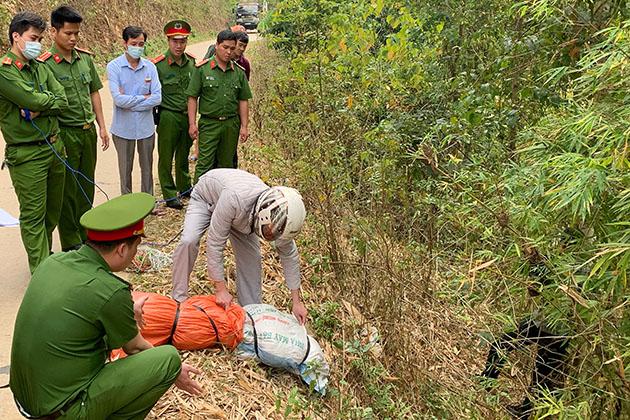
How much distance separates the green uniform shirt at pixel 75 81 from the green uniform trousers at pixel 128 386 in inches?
109

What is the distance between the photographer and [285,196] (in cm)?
336

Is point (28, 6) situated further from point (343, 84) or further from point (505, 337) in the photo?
point (505, 337)

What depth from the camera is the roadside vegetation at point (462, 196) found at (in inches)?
106

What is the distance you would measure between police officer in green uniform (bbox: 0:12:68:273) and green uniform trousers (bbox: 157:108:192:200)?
1.66m

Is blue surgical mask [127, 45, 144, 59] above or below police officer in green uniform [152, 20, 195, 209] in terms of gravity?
above

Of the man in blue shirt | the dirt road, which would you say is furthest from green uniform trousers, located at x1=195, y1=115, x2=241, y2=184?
the dirt road

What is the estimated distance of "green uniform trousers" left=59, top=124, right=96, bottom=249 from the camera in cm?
488

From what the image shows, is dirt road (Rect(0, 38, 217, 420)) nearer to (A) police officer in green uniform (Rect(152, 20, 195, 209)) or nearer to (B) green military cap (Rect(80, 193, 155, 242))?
(A) police officer in green uniform (Rect(152, 20, 195, 209))

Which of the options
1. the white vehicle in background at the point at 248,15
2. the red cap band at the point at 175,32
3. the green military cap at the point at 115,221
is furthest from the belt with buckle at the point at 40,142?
the white vehicle in background at the point at 248,15

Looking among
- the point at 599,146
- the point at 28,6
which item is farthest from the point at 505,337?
the point at 28,6

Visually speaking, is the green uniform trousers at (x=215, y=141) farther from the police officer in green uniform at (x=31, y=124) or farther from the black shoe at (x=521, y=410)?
the black shoe at (x=521, y=410)

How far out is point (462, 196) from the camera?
13.5 feet

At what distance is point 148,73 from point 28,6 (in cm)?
942

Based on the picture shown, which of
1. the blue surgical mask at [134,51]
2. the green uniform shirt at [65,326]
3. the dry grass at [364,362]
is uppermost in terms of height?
the blue surgical mask at [134,51]
